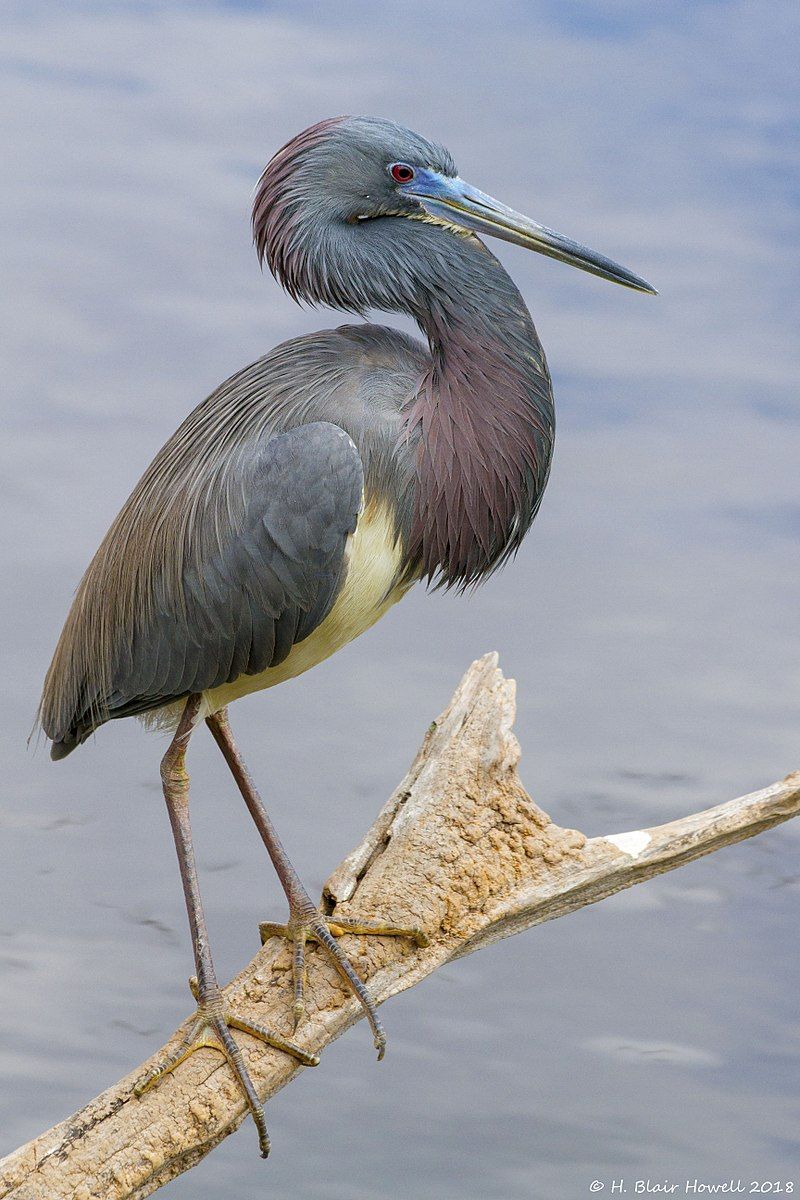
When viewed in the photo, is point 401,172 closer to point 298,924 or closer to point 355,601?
point 355,601

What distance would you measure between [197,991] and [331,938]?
39 cm

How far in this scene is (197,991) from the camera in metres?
4.21

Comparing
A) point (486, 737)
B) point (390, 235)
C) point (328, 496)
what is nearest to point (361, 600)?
point (328, 496)

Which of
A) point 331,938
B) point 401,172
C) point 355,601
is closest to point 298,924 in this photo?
point 331,938

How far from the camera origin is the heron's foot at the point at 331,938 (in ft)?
13.8

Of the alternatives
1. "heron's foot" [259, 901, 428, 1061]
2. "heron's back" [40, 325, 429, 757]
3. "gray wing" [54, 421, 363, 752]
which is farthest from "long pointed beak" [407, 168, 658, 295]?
"heron's foot" [259, 901, 428, 1061]

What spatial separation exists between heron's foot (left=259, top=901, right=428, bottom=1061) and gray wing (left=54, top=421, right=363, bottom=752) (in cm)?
74

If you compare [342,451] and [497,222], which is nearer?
[342,451]

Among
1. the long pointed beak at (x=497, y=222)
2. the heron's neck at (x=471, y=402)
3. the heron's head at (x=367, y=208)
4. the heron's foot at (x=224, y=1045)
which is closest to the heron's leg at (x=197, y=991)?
the heron's foot at (x=224, y=1045)

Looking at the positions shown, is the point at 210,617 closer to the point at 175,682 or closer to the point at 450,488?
the point at 175,682

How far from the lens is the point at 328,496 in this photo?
389cm

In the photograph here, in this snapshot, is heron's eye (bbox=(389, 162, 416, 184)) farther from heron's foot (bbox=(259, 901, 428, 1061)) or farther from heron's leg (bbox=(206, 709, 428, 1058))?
heron's foot (bbox=(259, 901, 428, 1061))

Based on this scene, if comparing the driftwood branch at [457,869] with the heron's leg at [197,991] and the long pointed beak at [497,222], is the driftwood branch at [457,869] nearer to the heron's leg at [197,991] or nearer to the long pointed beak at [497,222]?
the heron's leg at [197,991]

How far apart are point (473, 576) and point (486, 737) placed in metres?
0.52
